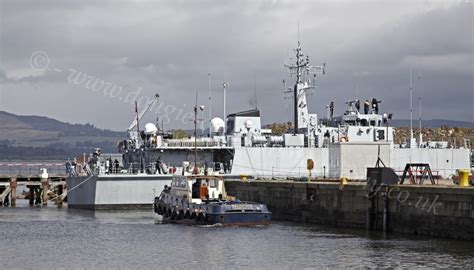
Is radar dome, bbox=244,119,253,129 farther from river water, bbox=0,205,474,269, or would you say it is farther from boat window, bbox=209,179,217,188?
river water, bbox=0,205,474,269

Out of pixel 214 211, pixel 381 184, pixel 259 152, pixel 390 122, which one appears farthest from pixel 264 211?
pixel 390 122

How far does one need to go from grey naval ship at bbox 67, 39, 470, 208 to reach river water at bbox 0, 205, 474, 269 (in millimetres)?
12176

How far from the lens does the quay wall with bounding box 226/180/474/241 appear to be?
39406 millimetres

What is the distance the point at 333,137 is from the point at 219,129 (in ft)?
31.6

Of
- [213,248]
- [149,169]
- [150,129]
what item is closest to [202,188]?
[213,248]

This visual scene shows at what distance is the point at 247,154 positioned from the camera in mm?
67812

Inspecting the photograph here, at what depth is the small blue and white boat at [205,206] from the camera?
4969 centimetres

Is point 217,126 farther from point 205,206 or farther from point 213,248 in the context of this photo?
point 213,248

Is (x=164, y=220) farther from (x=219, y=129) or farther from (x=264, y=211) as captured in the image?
(x=219, y=129)

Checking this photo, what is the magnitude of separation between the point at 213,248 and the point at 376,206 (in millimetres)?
9296

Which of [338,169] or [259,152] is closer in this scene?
[338,169]

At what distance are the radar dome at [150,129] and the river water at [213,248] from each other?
764 inches

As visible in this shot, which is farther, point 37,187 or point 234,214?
point 37,187

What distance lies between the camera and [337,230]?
155ft
